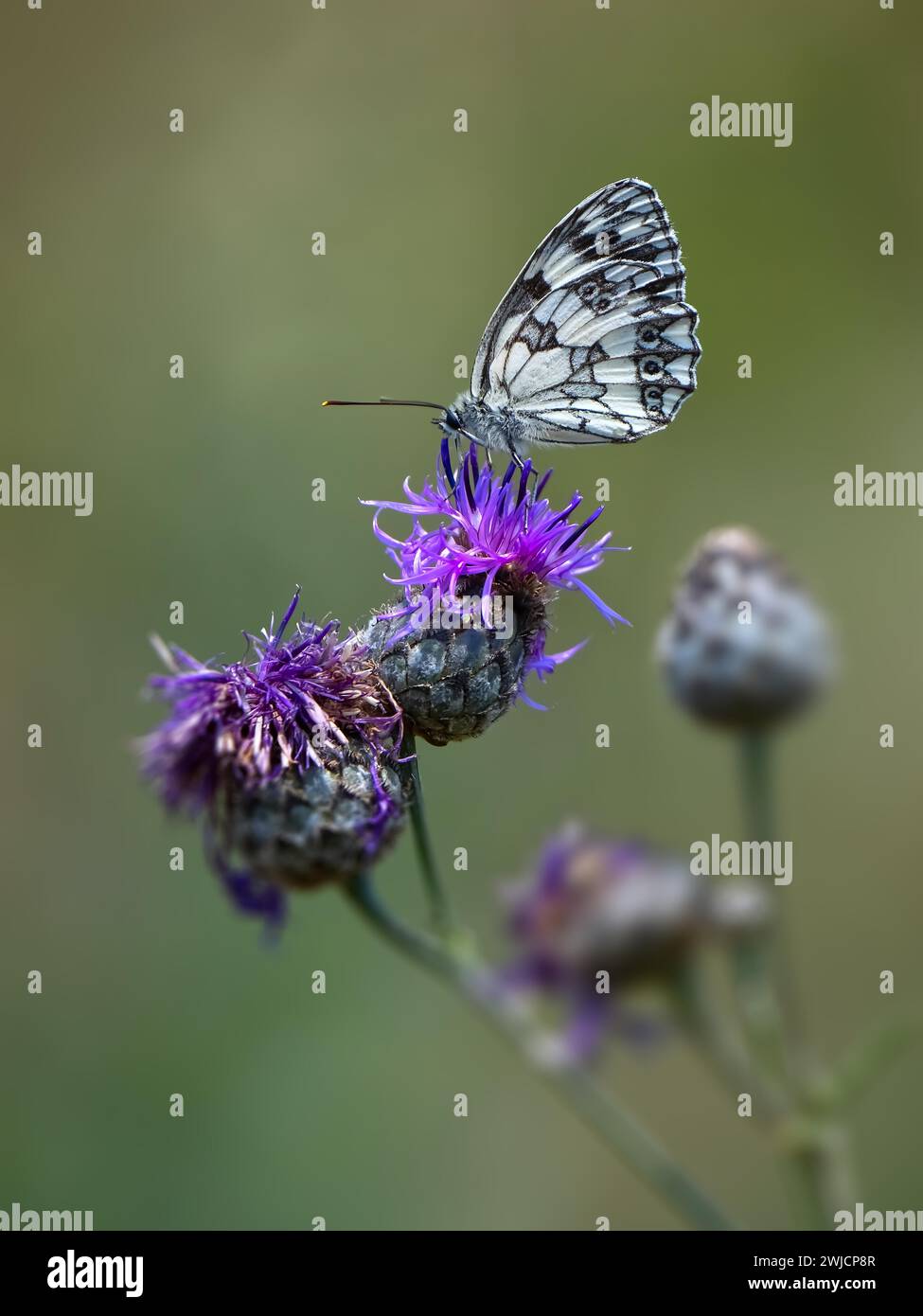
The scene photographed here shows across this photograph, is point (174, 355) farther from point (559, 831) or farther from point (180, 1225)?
point (559, 831)

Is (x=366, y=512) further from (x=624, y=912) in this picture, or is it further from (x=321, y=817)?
(x=624, y=912)

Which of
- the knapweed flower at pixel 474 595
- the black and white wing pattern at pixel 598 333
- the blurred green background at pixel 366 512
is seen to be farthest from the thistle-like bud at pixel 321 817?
the blurred green background at pixel 366 512

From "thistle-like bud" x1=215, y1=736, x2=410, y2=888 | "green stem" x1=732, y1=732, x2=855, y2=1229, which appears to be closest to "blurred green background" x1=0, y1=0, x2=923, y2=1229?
"thistle-like bud" x1=215, y1=736, x2=410, y2=888

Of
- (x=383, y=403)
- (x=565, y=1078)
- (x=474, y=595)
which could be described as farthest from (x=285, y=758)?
(x=383, y=403)

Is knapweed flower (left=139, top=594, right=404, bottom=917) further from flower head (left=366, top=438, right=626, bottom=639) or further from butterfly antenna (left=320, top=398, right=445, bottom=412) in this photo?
butterfly antenna (left=320, top=398, right=445, bottom=412)

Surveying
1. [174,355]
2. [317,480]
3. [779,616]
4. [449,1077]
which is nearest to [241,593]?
[317,480]
